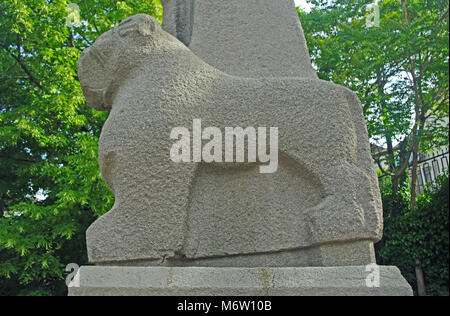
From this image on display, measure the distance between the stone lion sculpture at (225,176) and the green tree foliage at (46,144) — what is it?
14.4 ft

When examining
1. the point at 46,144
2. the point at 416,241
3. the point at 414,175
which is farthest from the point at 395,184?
the point at 46,144

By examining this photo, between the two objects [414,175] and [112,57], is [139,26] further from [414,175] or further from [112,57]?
[414,175]

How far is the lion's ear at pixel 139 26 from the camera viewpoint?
2191mm

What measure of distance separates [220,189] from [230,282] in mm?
549

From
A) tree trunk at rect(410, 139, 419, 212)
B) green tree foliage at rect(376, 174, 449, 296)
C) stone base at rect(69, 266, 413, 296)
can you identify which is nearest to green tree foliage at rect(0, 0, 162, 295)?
stone base at rect(69, 266, 413, 296)

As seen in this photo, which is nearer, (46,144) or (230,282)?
(230,282)

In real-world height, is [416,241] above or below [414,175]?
below

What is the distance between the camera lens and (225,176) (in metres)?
2.10

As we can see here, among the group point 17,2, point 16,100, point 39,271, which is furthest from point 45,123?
Result: point 39,271

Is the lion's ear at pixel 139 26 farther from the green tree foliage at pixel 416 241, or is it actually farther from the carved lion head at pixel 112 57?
the green tree foliage at pixel 416 241

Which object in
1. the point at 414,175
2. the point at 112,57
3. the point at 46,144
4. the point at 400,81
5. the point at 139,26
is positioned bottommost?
the point at 112,57

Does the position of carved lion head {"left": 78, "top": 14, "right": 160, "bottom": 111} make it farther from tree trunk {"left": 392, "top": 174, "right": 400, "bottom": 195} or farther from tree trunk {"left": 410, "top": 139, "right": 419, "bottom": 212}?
tree trunk {"left": 392, "top": 174, "right": 400, "bottom": 195}

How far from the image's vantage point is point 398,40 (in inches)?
273
